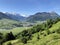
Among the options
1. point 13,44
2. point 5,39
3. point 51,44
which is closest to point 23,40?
point 13,44

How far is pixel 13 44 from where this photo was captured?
545 ft

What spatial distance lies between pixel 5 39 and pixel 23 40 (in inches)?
1264

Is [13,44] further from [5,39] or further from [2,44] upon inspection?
[5,39]

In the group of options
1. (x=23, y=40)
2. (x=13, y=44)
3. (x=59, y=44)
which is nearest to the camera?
(x=59, y=44)

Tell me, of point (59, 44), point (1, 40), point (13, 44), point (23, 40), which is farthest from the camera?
point (1, 40)

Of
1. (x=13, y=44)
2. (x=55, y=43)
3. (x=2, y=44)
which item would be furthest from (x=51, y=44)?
(x=2, y=44)

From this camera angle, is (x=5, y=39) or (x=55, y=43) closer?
(x=55, y=43)

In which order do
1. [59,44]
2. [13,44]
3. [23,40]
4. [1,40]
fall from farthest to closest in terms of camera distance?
[1,40] → [23,40] → [13,44] → [59,44]

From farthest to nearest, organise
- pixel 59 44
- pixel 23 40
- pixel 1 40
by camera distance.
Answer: pixel 1 40
pixel 23 40
pixel 59 44

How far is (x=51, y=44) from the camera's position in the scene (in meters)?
119

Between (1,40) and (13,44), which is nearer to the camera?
(13,44)

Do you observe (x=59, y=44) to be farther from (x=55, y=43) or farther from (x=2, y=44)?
(x=2, y=44)

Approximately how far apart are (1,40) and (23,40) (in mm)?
32895

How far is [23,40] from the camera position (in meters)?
179
